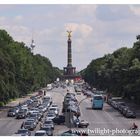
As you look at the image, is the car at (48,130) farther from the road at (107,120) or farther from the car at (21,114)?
the car at (21,114)

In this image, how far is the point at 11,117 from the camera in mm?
86938

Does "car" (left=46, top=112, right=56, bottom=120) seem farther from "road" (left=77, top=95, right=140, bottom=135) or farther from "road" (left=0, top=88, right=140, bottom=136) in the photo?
"road" (left=77, top=95, right=140, bottom=135)

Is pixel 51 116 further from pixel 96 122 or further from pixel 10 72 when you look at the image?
pixel 10 72

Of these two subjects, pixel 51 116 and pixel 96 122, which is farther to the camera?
pixel 51 116

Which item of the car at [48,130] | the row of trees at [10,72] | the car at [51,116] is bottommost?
the car at [48,130]

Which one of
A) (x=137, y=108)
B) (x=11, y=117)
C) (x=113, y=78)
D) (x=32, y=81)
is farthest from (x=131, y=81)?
(x=32, y=81)

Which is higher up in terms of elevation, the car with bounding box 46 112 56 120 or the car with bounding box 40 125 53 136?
the car with bounding box 46 112 56 120

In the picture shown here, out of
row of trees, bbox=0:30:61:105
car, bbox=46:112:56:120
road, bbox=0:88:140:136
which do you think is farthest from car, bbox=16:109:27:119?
row of trees, bbox=0:30:61:105

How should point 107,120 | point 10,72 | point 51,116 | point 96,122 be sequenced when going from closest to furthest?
1. point 96,122
2. point 51,116
3. point 107,120
4. point 10,72

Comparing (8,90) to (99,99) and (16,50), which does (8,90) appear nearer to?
(99,99)

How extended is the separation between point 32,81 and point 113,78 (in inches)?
809

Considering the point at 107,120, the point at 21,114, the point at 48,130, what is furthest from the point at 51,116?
the point at 48,130

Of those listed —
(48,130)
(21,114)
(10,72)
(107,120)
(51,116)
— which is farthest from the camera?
(10,72)

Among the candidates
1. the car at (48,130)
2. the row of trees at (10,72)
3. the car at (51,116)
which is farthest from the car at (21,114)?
the car at (48,130)
